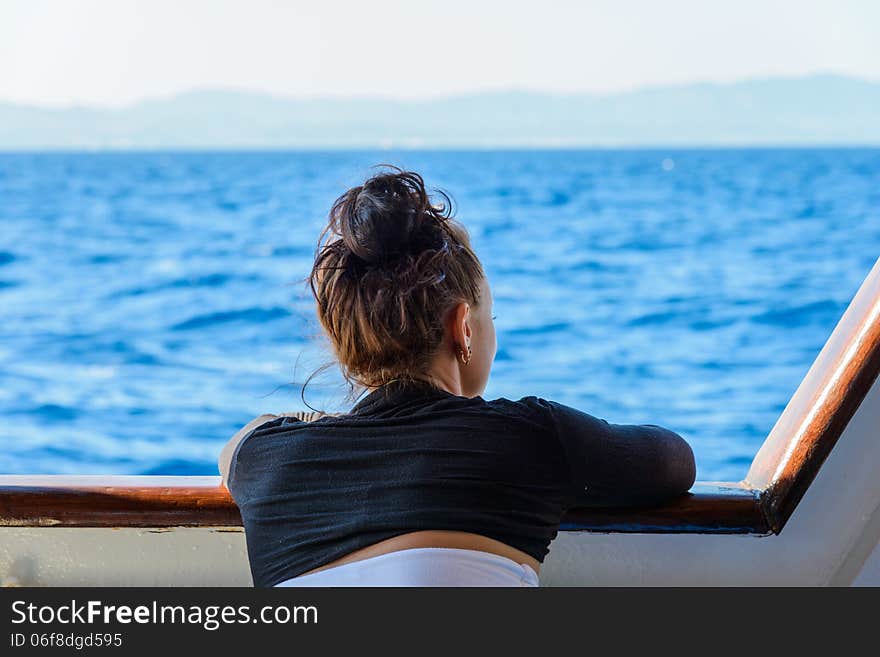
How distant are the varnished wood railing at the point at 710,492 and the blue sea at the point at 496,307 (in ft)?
0.63

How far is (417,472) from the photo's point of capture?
→ 0.79 m

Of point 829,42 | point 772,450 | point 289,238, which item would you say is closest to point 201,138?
point 829,42

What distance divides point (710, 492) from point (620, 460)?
0.20 m

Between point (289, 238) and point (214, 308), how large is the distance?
344 centimetres

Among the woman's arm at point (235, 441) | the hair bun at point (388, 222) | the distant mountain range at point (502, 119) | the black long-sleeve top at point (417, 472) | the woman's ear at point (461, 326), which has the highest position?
the distant mountain range at point (502, 119)

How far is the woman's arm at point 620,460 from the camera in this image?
0.83 meters

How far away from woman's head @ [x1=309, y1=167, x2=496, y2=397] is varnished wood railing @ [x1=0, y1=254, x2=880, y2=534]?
0.78 ft

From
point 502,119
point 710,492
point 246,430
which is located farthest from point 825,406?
point 502,119

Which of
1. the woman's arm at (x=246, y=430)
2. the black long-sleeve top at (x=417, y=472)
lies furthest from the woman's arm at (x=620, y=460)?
the woman's arm at (x=246, y=430)

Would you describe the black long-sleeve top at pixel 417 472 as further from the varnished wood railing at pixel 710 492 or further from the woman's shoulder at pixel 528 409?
the varnished wood railing at pixel 710 492

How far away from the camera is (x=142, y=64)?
94.3ft

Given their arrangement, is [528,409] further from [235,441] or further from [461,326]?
[235,441]

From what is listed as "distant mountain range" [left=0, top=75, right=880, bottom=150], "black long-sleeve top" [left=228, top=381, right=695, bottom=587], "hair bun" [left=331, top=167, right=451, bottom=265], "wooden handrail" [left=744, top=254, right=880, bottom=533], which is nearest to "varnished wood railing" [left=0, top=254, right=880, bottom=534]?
"wooden handrail" [left=744, top=254, right=880, bottom=533]
